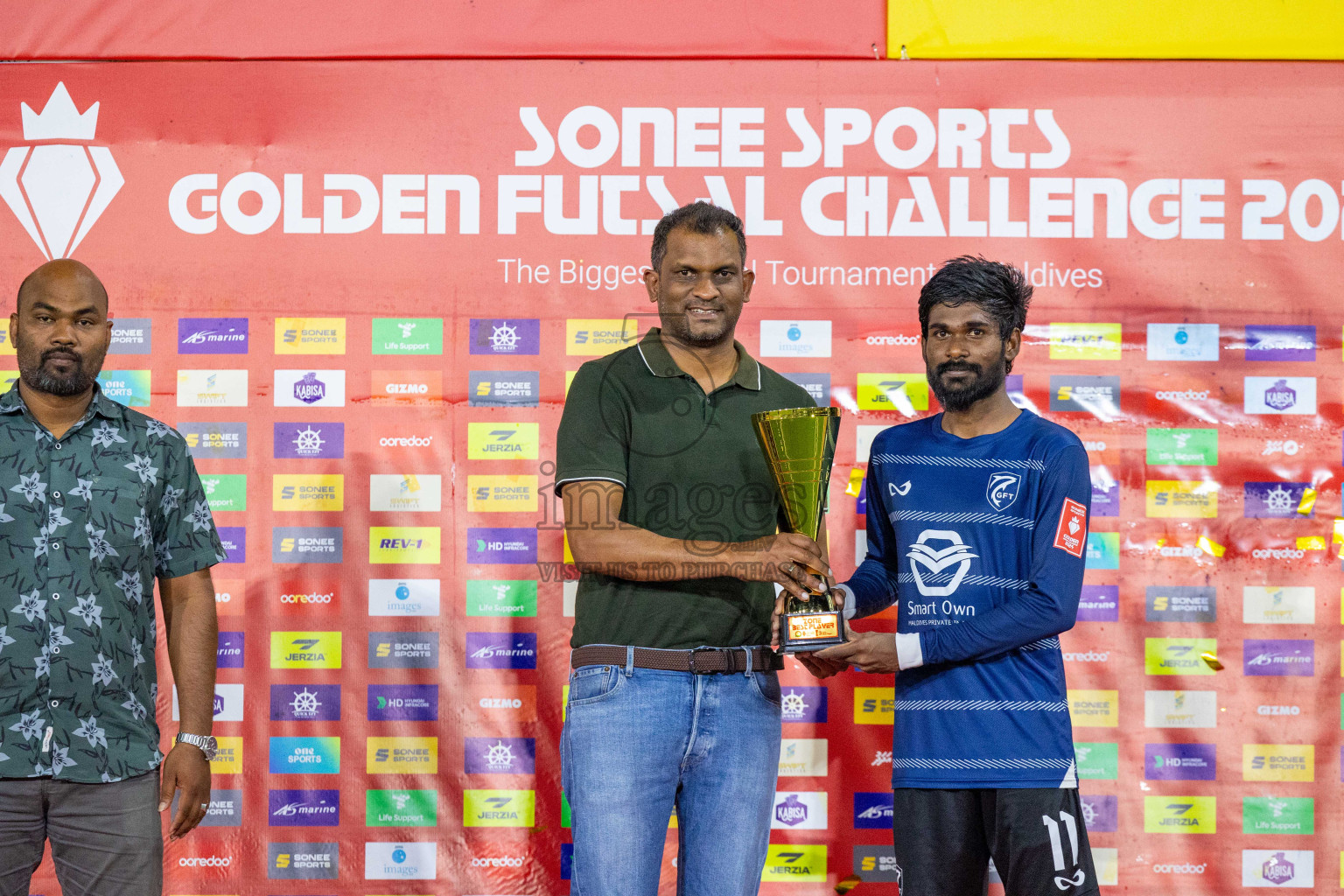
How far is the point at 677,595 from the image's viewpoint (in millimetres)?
1935

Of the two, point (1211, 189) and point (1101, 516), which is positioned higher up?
point (1211, 189)

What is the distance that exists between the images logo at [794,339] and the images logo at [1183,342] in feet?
3.29

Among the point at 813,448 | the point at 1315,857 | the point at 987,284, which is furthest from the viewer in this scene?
the point at 1315,857

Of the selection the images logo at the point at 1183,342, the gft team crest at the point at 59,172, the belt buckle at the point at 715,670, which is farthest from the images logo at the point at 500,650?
the images logo at the point at 1183,342

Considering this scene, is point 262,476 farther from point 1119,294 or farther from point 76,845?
point 1119,294

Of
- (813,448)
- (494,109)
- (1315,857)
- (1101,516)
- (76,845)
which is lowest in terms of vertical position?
(1315,857)

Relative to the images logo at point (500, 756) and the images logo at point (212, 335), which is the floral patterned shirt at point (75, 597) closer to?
the images logo at point (212, 335)

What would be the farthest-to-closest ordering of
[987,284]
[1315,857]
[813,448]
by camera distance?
[1315,857] < [987,284] < [813,448]

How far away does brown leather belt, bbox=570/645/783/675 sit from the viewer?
1.89m

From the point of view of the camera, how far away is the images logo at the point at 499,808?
298 cm

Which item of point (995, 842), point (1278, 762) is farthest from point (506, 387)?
point (1278, 762)

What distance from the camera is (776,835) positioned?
2977mm

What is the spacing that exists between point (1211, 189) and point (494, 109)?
2.22m

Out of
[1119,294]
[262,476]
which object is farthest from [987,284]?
[262,476]
